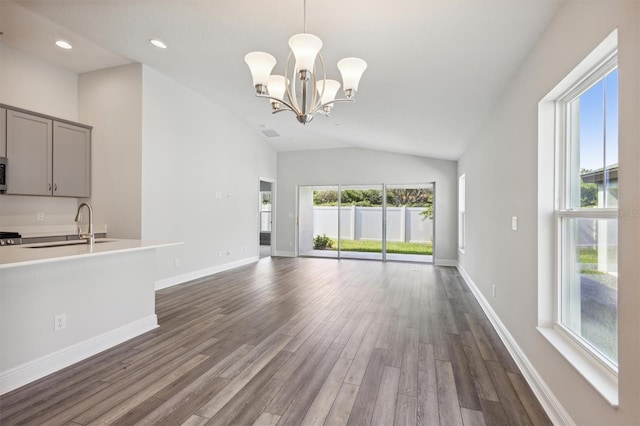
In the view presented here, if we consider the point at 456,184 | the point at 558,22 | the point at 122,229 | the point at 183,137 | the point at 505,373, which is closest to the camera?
the point at 558,22

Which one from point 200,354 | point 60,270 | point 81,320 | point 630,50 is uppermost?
point 630,50

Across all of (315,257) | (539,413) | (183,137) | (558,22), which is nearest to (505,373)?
(539,413)

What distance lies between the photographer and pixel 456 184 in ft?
23.4

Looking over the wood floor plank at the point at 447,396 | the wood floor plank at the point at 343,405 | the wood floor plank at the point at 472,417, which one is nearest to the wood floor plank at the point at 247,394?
the wood floor plank at the point at 343,405

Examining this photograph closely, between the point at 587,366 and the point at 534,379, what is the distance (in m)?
0.65

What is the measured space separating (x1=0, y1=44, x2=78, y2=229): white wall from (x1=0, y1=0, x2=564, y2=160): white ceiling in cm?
→ 20

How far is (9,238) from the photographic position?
374cm

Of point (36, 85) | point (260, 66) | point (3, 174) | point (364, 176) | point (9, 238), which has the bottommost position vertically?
point (9, 238)

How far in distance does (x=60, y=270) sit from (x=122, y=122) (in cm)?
292

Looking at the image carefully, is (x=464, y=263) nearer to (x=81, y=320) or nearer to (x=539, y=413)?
(x=539, y=413)

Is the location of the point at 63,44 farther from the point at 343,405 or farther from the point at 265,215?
the point at 265,215

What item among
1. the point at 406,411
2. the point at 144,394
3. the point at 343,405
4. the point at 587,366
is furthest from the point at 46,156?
the point at 587,366

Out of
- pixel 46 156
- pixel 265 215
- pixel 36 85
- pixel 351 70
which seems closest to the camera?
pixel 351 70

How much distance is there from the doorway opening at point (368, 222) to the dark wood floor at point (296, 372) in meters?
3.55
